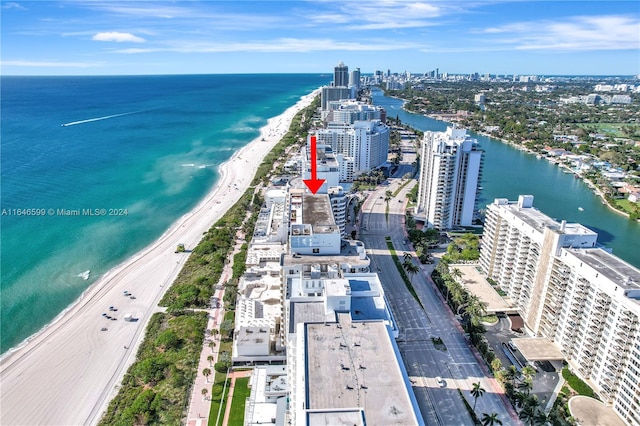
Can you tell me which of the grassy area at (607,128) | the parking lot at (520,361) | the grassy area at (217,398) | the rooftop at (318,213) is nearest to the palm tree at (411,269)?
the parking lot at (520,361)

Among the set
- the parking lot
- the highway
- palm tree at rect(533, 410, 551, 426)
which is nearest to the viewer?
palm tree at rect(533, 410, 551, 426)

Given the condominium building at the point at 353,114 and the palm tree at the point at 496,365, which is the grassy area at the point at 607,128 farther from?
the palm tree at the point at 496,365

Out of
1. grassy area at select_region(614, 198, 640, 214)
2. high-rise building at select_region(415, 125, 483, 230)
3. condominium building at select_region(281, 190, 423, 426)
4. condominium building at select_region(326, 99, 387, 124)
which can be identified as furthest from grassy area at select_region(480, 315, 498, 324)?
condominium building at select_region(326, 99, 387, 124)

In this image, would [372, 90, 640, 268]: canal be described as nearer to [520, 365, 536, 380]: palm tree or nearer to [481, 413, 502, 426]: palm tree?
[520, 365, 536, 380]: palm tree

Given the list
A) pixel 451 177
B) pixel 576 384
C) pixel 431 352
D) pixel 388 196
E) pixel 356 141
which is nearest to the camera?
pixel 576 384

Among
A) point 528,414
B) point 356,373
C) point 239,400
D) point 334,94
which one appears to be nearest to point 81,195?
point 239,400

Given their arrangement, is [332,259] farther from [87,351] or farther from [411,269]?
[87,351]
